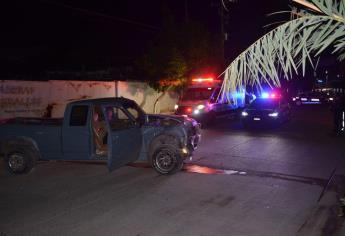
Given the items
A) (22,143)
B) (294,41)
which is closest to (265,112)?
(22,143)

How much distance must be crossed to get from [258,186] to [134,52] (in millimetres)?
34212

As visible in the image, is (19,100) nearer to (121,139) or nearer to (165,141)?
(165,141)

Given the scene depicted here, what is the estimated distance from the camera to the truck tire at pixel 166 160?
9844 mm

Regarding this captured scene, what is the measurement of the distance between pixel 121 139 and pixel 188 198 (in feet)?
7.05

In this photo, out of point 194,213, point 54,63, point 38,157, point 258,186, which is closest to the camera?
point 194,213

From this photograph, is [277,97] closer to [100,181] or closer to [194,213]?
[100,181]

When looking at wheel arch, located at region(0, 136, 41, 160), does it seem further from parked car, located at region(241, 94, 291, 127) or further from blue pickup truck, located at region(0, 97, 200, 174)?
parked car, located at region(241, 94, 291, 127)

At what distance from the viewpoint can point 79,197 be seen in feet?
26.2

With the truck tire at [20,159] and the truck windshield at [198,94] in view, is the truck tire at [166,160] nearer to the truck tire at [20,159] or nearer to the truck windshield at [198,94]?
the truck tire at [20,159]

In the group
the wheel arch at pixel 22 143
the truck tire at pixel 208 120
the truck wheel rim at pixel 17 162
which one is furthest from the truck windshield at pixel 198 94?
the truck wheel rim at pixel 17 162

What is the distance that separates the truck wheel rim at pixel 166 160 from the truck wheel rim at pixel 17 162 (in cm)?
315

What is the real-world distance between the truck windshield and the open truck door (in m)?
11.3

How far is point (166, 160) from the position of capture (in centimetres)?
987

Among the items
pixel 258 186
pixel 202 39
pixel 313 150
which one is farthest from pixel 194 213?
pixel 202 39
